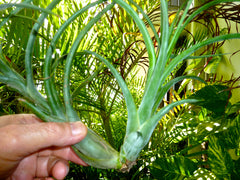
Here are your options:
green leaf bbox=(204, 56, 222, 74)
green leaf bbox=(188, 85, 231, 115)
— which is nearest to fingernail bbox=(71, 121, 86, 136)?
green leaf bbox=(188, 85, 231, 115)

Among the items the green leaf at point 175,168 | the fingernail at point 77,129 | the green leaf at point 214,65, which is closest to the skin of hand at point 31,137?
the fingernail at point 77,129

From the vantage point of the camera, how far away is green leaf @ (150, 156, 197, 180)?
0.56 m

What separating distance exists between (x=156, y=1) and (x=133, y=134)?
722 mm

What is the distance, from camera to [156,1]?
2.92 feet

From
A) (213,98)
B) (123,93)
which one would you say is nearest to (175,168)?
(213,98)

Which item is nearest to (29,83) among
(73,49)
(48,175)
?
(73,49)

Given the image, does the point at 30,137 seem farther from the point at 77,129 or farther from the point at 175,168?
the point at 175,168

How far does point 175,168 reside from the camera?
1.88 feet

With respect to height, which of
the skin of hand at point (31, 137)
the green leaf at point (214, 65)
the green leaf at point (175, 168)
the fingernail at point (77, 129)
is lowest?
the green leaf at point (175, 168)

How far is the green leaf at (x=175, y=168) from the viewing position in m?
0.56

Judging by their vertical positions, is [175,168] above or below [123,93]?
below

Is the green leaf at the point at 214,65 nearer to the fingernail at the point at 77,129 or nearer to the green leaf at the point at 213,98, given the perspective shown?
the green leaf at the point at 213,98

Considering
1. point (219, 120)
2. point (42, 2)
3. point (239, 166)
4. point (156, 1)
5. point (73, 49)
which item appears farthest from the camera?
point (156, 1)

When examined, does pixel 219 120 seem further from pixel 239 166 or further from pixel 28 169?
pixel 28 169
